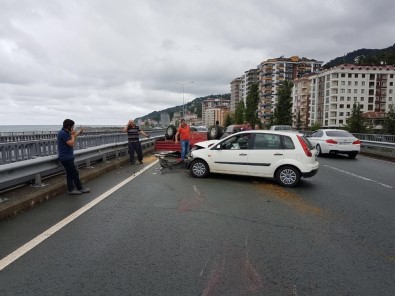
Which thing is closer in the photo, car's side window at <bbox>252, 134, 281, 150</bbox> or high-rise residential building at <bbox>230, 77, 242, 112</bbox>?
car's side window at <bbox>252, 134, 281, 150</bbox>

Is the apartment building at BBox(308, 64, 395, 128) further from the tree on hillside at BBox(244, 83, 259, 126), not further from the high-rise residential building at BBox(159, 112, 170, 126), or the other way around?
the high-rise residential building at BBox(159, 112, 170, 126)

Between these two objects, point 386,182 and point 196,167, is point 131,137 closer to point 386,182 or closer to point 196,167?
point 196,167

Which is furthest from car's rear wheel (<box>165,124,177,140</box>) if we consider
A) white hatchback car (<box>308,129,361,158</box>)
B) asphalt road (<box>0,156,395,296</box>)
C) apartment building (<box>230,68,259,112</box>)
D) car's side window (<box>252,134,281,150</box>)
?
apartment building (<box>230,68,259,112</box>)

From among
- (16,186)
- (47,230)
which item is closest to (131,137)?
(16,186)

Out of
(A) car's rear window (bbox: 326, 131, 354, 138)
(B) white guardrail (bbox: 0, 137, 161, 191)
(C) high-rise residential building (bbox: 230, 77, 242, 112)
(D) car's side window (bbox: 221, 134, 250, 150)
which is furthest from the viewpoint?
(C) high-rise residential building (bbox: 230, 77, 242, 112)

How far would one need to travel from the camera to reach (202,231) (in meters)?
4.81

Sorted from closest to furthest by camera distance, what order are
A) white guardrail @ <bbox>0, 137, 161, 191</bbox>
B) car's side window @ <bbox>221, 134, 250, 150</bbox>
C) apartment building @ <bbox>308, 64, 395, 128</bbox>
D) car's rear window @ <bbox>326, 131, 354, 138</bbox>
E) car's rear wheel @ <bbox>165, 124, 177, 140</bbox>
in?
1. white guardrail @ <bbox>0, 137, 161, 191</bbox>
2. car's side window @ <bbox>221, 134, 250, 150</bbox>
3. car's rear window @ <bbox>326, 131, 354, 138</bbox>
4. car's rear wheel @ <bbox>165, 124, 177, 140</bbox>
5. apartment building @ <bbox>308, 64, 395, 128</bbox>

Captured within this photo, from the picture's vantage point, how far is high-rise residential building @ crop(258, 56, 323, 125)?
446 feet

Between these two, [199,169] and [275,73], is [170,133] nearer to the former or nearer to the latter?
[199,169]

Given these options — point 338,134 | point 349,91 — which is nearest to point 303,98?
point 349,91

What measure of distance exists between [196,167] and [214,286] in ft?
21.4

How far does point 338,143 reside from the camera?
53.5ft

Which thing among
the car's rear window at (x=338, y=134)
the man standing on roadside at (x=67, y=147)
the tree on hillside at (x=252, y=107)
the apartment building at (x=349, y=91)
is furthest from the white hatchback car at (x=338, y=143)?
the apartment building at (x=349, y=91)

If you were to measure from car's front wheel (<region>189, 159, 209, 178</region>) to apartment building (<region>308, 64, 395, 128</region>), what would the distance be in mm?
97509
